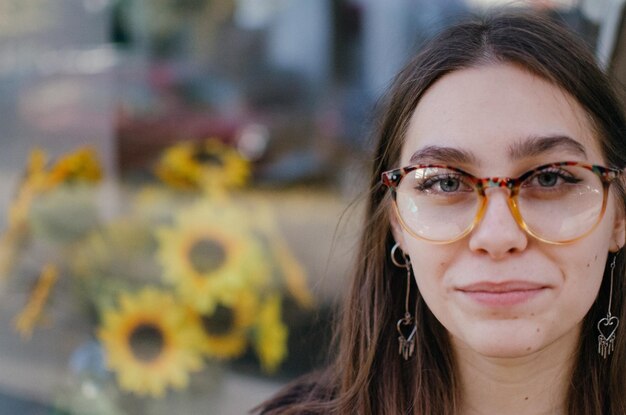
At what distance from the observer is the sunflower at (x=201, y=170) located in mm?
2625

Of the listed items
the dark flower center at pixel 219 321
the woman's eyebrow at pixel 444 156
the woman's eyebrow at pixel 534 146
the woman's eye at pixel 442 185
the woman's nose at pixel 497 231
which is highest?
the woman's eyebrow at pixel 534 146

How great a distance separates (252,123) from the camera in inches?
205

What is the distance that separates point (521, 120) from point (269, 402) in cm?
78

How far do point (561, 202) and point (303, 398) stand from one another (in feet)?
2.23

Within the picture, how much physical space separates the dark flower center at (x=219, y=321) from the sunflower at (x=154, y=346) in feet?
0.12

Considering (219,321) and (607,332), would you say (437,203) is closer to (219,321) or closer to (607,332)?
(607,332)

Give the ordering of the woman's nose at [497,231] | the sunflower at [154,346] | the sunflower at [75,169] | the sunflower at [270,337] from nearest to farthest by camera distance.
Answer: the woman's nose at [497,231] < the sunflower at [154,346] < the sunflower at [270,337] < the sunflower at [75,169]

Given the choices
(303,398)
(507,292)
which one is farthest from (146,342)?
(507,292)

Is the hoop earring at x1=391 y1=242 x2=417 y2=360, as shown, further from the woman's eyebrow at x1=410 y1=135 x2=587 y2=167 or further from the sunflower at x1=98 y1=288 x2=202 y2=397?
the sunflower at x1=98 y1=288 x2=202 y2=397

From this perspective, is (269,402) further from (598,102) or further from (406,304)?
(598,102)

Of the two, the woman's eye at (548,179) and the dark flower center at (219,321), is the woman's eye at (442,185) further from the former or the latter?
the dark flower center at (219,321)

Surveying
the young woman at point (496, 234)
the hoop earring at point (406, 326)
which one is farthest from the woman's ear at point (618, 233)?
the hoop earring at point (406, 326)

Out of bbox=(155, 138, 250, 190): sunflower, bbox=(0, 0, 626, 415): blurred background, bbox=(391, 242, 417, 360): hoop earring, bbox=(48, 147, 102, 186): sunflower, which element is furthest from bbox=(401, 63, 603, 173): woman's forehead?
bbox=(48, 147, 102, 186): sunflower

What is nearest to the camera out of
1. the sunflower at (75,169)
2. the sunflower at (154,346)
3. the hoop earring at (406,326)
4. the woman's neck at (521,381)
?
the woman's neck at (521,381)
